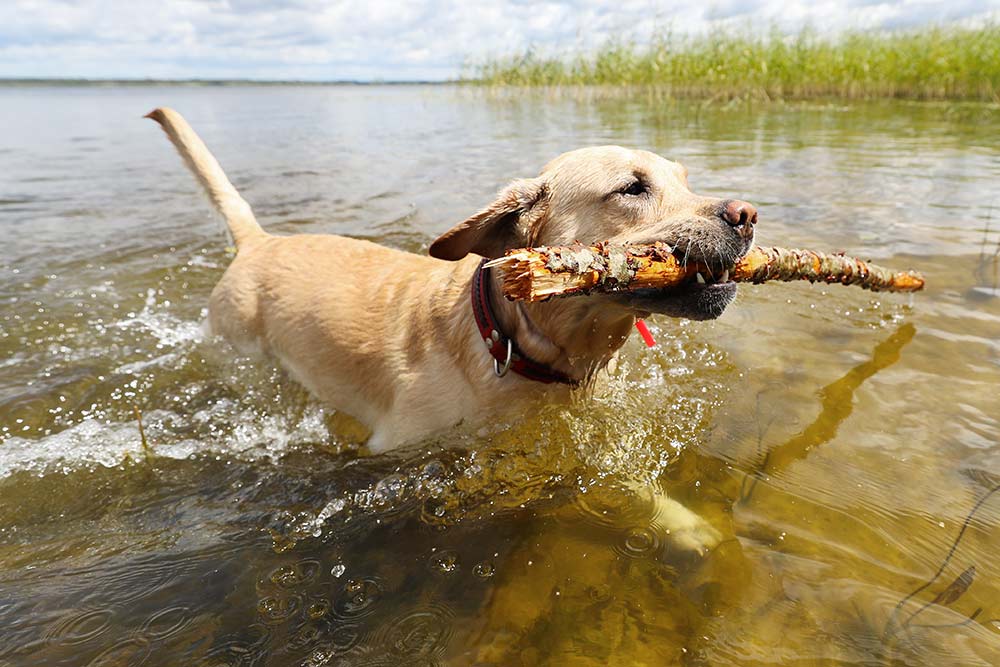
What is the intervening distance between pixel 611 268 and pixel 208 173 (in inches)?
152

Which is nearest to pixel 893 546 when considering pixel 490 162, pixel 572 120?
pixel 490 162

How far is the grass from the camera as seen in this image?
1569cm

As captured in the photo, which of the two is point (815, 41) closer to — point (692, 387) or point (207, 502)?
point (692, 387)

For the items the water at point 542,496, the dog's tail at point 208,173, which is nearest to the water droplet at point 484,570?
the water at point 542,496

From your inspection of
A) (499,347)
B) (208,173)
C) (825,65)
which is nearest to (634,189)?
(499,347)

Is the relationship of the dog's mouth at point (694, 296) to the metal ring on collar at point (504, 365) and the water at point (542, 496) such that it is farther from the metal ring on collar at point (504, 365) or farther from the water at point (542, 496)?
the water at point (542, 496)

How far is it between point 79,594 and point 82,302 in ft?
14.0

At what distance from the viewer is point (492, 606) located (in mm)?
2252

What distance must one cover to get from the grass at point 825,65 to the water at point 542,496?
43.7 feet

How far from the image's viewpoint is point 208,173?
15.5 feet

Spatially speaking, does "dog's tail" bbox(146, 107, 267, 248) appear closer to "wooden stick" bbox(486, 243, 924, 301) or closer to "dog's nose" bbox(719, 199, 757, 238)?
"wooden stick" bbox(486, 243, 924, 301)

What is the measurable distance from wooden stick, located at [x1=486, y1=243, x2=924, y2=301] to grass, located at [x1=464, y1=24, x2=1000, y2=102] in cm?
1711

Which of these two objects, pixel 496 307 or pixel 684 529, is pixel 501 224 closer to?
pixel 496 307

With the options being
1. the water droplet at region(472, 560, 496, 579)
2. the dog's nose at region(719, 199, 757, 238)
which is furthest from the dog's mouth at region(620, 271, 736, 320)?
the water droplet at region(472, 560, 496, 579)
